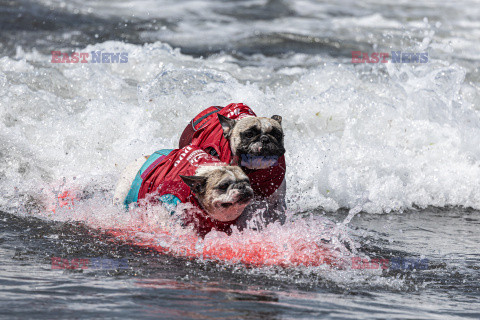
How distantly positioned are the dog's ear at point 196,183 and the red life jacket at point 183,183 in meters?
0.18

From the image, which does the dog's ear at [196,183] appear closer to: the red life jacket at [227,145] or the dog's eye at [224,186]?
the dog's eye at [224,186]

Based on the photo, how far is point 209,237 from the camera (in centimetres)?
605

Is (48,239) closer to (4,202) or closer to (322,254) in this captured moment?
(4,202)

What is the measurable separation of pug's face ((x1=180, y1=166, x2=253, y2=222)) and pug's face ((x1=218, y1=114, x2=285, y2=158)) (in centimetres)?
37

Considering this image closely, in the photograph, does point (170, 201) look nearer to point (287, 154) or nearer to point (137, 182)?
point (137, 182)

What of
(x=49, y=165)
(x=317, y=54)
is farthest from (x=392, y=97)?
(x=49, y=165)

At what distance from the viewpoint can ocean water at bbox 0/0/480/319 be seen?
16.5ft

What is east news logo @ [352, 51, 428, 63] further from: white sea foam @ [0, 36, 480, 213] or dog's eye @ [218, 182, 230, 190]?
dog's eye @ [218, 182, 230, 190]

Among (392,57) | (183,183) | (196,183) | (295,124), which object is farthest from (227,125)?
(392,57)

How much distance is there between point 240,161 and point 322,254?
120 centimetres

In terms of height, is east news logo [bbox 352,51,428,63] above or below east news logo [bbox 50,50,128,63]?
above

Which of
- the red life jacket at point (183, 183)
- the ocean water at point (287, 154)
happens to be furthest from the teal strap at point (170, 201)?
the ocean water at point (287, 154)

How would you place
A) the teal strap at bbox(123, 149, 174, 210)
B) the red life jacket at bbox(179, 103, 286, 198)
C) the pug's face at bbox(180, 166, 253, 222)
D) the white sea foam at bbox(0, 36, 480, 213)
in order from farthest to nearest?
the white sea foam at bbox(0, 36, 480, 213)
the teal strap at bbox(123, 149, 174, 210)
the red life jacket at bbox(179, 103, 286, 198)
the pug's face at bbox(180, 166, 253, 222)

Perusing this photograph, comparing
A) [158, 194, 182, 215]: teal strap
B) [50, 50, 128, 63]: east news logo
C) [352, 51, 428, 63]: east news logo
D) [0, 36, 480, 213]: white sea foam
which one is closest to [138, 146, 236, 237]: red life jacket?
[158, 194, 182, 215]: teal strap
